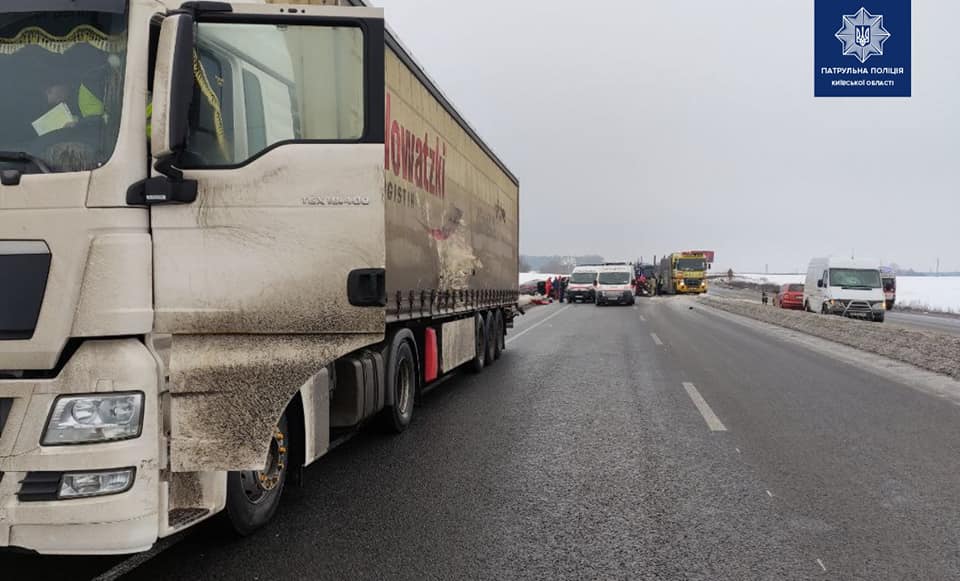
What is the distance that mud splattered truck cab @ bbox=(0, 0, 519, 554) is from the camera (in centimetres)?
284

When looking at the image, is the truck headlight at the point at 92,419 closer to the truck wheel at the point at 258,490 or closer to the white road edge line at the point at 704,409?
the truck wheel at the point at 258,490

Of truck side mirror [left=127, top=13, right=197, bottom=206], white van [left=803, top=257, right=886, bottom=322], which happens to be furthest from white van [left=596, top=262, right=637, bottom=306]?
truck side mirror [left=127, top=13, right=197, bottom=206]

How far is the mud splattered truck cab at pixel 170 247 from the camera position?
2.84 meters

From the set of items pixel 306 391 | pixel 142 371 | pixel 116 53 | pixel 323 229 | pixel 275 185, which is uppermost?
pixel 116 53

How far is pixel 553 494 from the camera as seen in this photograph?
469 cm

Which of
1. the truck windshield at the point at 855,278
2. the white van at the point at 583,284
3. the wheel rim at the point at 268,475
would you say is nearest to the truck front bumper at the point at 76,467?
the wheel rim at the point at 268,475

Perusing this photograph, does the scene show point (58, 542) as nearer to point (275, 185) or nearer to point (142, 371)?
point (142, 371)

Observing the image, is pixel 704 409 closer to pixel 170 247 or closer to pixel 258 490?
pixel 258 490

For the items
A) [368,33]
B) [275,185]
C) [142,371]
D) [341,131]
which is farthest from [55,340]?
[368,33]

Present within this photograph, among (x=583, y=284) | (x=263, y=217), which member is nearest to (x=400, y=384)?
(x=263, y=217)

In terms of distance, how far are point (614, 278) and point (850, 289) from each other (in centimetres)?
1362

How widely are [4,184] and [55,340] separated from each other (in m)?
0.76

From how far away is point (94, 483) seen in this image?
280cm

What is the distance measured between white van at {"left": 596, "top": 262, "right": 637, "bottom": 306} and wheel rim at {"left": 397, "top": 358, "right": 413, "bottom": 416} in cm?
3041
